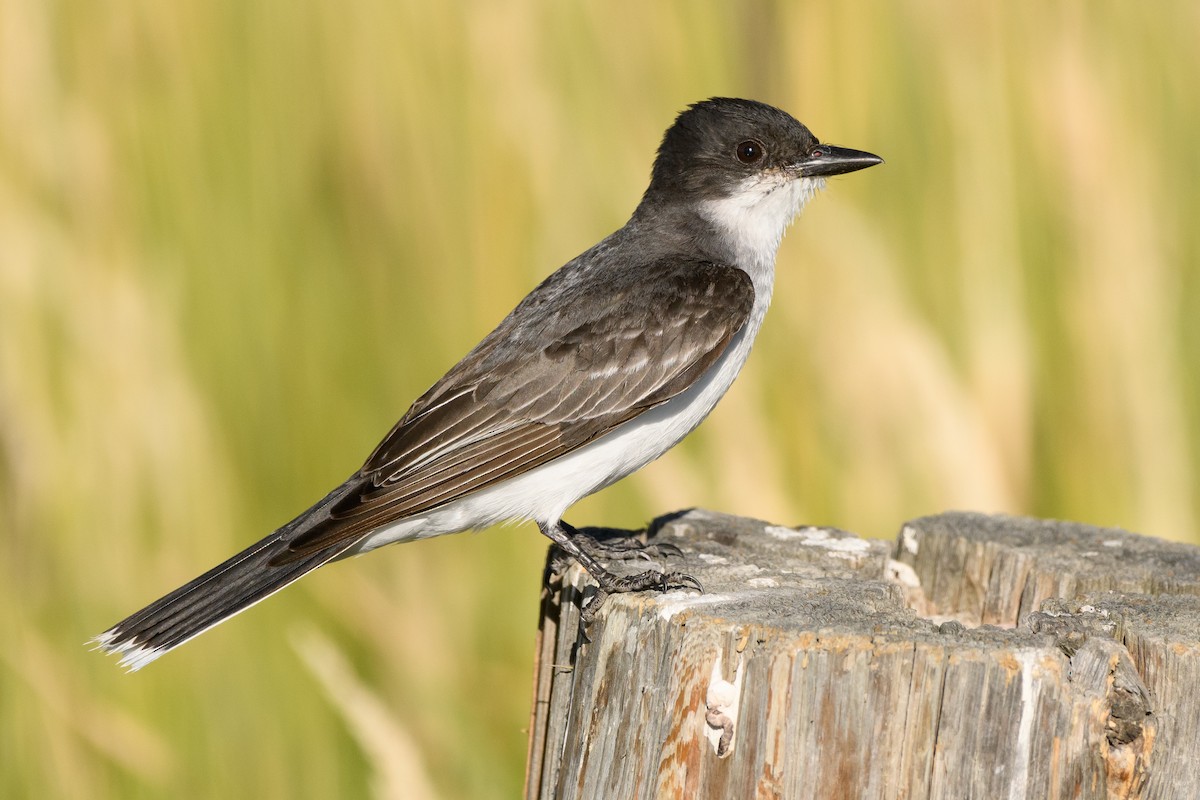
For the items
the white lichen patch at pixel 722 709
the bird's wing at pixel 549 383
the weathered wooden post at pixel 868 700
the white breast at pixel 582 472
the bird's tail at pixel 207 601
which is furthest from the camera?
the white breast at pixel 582 472

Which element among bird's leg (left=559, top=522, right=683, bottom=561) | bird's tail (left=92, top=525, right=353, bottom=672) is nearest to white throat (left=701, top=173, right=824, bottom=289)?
bird's leg (left=559, top=522, right=683, bottom=561)

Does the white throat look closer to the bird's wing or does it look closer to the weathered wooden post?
the bird's wing

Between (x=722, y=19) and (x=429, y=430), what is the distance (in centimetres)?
237

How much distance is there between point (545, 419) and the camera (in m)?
4.67

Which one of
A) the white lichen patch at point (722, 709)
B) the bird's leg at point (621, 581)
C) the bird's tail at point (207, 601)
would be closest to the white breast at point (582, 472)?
the bird's tail at point (207, 601)

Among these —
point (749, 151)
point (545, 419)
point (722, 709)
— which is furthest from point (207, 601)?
point (749, 151)

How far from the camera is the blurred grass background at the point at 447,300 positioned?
5.18 m

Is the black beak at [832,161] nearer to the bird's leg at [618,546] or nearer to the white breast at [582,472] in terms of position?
the white breast at [582,472]

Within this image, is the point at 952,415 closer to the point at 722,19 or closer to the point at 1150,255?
the point at 1150,255

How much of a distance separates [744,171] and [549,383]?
1.29 meters

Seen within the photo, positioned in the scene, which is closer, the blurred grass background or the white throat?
the blurred grass background

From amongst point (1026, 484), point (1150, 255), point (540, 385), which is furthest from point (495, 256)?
point (1150, 255)

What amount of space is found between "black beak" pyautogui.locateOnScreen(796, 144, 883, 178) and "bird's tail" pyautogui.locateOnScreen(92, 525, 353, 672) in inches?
88.1

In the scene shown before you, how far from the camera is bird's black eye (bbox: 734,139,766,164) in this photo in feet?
17.8
